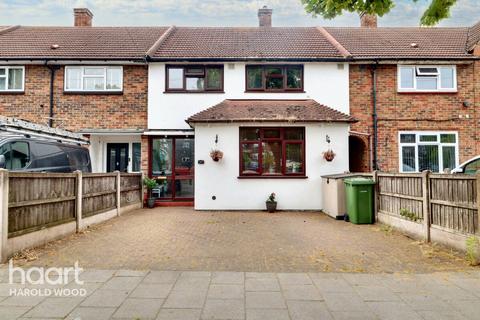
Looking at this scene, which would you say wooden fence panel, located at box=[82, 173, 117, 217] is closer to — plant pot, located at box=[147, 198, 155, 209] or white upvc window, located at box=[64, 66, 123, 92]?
plant pot, located at box=[147, 198, 155, 209]

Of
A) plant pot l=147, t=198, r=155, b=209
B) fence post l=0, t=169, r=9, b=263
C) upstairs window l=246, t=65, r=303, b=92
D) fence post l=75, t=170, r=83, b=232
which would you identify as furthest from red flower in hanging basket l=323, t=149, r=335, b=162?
fence post l=0, t=169, r=9, b=263

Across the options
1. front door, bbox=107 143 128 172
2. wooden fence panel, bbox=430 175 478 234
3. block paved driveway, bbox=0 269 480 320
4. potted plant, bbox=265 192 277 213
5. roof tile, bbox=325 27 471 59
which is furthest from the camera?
front door, bbox=107 143 128 172

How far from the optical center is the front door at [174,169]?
12.3 m

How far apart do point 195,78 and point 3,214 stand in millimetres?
8963

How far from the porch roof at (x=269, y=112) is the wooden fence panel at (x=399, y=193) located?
318 cm

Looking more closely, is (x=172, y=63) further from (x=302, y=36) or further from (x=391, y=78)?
(x=391, y=78)

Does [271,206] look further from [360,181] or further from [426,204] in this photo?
[426,204]

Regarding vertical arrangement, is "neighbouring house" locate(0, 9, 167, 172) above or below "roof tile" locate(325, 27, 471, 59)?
below

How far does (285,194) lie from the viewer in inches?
437

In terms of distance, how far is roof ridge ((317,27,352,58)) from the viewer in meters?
12.9

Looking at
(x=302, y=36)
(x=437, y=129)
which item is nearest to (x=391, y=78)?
(x=437, y=129)

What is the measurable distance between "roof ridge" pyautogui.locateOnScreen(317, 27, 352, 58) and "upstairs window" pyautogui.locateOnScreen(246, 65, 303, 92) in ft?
5.93

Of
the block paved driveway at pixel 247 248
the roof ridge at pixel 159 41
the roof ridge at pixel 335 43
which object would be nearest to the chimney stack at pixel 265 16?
the roof ridge at pixel 335 43

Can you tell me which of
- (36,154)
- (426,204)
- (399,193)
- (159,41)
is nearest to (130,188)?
(36,154)
